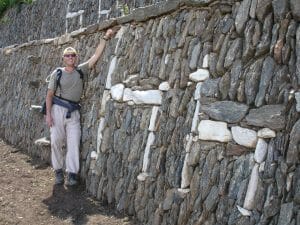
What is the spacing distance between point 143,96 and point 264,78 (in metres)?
2.12

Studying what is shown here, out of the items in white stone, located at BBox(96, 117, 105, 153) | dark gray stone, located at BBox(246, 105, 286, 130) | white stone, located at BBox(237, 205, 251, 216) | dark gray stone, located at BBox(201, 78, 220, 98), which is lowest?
white stone, located at BBox(237, 205, 251, 216)

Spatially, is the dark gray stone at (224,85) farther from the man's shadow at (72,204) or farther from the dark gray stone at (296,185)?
the man's shadow at (72,204)

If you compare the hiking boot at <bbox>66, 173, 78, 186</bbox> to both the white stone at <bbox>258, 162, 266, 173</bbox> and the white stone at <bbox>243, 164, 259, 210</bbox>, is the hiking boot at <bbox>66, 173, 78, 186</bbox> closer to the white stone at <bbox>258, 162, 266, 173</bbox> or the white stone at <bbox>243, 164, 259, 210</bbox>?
the white stone at <bbox>243, 164, 259, 210</bbox>

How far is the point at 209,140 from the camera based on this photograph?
456 centimetres

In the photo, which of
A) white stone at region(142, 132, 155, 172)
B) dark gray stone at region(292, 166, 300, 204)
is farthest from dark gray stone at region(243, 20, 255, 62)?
white stone at region(142, 132, 155, 172)

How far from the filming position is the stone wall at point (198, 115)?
383 centimetres

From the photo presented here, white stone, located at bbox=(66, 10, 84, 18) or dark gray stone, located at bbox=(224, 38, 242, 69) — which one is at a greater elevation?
white stone, located at bbox=(66, 10, 84, 18)

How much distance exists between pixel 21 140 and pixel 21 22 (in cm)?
1088

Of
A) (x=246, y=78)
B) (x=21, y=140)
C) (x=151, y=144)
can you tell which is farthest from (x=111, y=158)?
(x=21, y=140)

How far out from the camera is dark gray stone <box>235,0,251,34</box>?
4.32m

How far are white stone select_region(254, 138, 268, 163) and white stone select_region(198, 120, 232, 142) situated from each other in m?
0.39

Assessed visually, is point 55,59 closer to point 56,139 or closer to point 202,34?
point 56,139

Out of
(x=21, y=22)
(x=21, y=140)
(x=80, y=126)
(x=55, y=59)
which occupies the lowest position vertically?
(x=21, y=140)

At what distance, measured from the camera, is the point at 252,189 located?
3.95 metres
